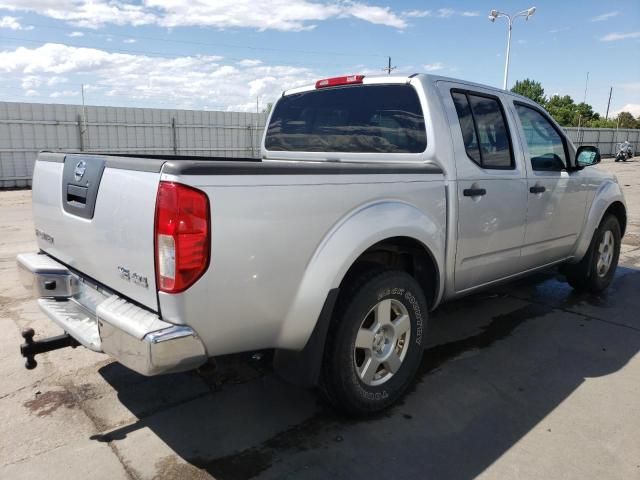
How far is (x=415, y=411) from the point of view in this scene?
304cm

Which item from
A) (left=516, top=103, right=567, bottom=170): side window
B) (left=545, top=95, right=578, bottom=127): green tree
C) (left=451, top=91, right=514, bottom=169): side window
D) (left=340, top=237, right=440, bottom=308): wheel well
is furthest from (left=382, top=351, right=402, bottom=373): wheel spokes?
(left=545, top=95, right=578, bottom=127): green tree

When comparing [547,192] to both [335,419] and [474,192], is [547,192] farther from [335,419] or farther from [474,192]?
[335,419]

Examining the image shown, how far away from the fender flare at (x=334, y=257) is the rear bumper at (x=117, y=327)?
1.62 ft

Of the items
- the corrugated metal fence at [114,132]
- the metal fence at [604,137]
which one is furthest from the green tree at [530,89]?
the corrugated metal fence at [114,132]

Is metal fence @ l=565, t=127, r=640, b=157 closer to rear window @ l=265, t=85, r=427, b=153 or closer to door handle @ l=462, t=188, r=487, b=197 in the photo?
rear window @ l=265, t=85, r=427, b=153

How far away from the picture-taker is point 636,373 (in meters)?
3.62

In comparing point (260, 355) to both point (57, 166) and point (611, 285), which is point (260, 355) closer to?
point (57, 166)

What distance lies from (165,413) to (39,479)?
73cm

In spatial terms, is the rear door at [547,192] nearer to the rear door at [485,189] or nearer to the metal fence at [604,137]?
the rear door at [485,189]

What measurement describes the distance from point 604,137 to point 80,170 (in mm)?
43736

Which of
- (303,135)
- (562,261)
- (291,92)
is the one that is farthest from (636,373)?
(291,92)

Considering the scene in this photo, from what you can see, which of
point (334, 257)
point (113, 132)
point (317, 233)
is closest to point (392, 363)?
point (334, 257)

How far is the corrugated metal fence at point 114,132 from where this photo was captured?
51.4ft

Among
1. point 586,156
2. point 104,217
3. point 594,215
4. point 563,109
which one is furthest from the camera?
point 563,109
